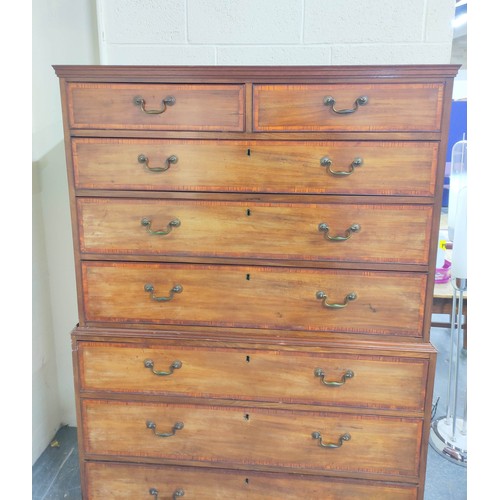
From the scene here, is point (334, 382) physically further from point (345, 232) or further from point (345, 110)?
point (345, 110)

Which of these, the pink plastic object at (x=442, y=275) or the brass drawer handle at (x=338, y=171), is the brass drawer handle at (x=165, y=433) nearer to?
the brass drawer handle at (x=338, y=171)

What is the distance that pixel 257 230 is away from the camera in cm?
143

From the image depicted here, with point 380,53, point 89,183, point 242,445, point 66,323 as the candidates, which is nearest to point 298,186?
point 89,183

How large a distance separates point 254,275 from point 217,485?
78 cm

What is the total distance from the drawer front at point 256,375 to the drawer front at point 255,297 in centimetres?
10

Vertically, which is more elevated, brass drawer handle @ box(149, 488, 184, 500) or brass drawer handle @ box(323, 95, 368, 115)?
brass drawer handle @ box(323, 95, 368, 115)

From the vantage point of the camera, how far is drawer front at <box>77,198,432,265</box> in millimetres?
1390

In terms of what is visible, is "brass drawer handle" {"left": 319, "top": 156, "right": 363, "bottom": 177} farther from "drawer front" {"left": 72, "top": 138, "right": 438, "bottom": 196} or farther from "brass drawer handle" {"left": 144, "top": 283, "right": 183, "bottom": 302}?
"brass drawer handle" {"left": 144, "top": 283, "right": 183, "bottom": 302}

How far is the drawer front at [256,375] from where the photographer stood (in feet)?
4.85

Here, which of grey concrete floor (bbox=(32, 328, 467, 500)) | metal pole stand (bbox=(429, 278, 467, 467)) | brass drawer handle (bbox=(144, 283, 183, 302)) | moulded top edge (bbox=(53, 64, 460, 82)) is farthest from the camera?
metal pole stand (bbox=(429, 278, 467, 467))

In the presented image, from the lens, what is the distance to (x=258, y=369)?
4.99ft

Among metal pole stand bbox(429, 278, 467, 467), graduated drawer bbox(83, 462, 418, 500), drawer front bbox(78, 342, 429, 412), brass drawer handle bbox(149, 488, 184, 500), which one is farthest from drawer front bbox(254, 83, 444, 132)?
brass drawer handle bbox(149, 488, 184, 500)

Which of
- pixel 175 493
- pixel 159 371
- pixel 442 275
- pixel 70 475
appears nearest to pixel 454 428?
pixel 442 275

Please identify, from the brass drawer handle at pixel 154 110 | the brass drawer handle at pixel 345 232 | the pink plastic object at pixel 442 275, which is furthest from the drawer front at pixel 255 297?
the pink plastic object at pixel 442 275
